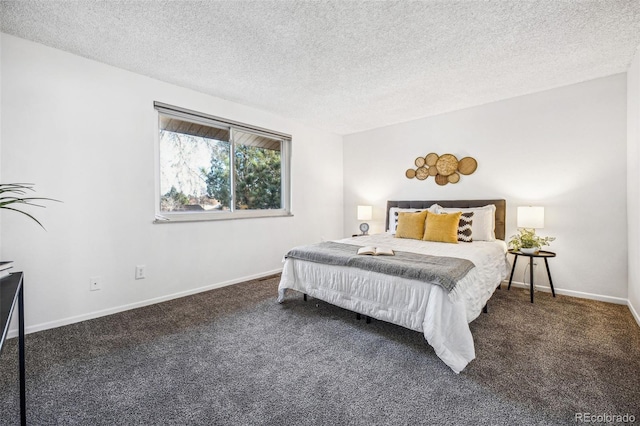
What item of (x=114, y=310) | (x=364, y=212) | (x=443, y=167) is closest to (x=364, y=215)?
(x=364, y=212)

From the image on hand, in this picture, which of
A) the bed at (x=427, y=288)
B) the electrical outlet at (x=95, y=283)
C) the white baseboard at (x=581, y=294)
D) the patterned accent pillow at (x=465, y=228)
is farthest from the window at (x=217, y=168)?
the white baseboard at (x=581, y=294)

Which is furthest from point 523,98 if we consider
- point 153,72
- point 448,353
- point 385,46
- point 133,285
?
point 133,285

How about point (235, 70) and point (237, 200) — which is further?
point (237, 200)

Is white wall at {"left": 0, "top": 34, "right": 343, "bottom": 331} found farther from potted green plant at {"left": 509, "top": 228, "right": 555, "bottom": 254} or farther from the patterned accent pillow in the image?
potted green plant at {"left": 509, "top": 228, "right": 555, "bottom": 254}

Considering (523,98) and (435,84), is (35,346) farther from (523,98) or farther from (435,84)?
(523,98)

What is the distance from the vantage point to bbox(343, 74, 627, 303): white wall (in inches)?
115

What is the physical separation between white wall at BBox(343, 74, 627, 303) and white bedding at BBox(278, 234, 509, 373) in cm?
75

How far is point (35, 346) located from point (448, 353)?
295cm

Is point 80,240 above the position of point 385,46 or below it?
below

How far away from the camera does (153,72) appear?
9.25ft

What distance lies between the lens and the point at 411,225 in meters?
3.54

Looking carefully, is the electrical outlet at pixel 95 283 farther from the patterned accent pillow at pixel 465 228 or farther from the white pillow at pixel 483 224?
the white pillow at pixel 483 224

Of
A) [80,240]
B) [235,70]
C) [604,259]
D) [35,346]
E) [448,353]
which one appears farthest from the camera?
[604,259]

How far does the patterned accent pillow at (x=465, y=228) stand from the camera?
331 cm
